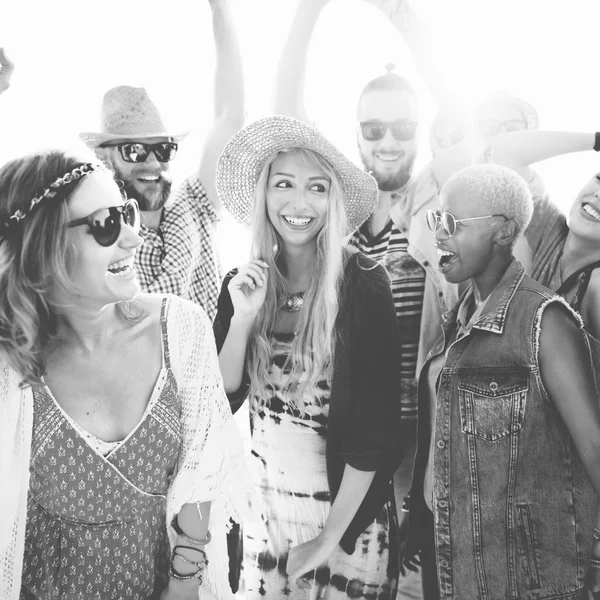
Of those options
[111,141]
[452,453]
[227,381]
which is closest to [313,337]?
[227,381]

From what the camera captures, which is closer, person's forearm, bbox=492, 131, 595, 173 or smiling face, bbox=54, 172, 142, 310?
smiling face, bbox=54, 172, 142, 310

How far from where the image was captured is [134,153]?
2766mm

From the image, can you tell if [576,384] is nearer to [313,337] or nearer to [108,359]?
[313,337]

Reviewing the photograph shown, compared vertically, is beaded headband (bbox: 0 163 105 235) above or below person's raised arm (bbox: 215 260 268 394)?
above

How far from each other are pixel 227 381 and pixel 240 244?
161 cm

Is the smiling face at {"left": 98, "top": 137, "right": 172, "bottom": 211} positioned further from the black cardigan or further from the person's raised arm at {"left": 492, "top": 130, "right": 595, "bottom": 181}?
the person's raised arm at {"left": 492, "top": 130, "right": 595, "bottom": 181}

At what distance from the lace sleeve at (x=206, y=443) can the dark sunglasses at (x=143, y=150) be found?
1429 millimetres

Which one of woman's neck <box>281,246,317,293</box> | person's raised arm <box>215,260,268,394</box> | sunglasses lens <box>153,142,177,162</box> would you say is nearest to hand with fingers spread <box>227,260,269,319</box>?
person's raised arm <box>215,260,268,394</box>

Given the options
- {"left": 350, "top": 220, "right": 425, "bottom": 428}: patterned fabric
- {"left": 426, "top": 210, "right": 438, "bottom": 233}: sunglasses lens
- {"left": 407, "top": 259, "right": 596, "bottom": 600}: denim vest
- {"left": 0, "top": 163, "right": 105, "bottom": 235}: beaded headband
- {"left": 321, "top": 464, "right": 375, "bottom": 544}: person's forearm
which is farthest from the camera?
{"left": 350, "top": 220, "right": 425, "bottom": 428}: patterned fabric

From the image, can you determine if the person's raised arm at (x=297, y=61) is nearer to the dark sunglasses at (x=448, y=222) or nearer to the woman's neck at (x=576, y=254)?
the dark sunglasses at (x=448, y=222)

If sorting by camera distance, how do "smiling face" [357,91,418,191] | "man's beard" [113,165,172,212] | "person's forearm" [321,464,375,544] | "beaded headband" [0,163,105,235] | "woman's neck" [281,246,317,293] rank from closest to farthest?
1. "beaded headband" [0,163,105,235]
2. "person's forearm" [321,464,375,544]
3. "woman's neck" [281,246,317,293]
4. "smiling face" [357,91,418,191]
5. "man's beard" [113,165,172,212]

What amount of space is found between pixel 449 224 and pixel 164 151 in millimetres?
1487

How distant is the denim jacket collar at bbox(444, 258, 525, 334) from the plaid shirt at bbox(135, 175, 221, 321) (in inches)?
54.6

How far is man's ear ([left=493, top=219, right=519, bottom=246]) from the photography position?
1.80 metres
